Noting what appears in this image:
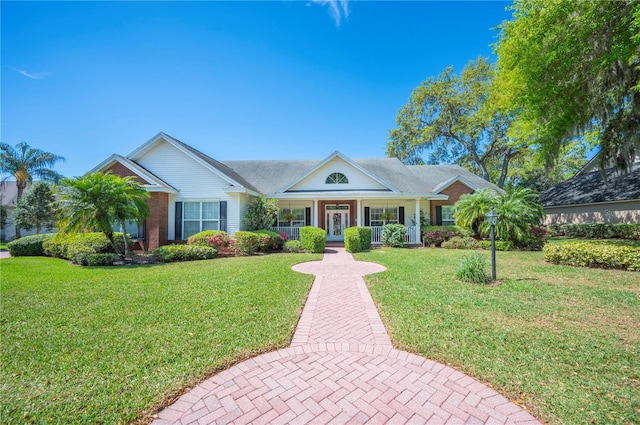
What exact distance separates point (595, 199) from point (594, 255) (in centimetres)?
1398

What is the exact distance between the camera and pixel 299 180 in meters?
16.7

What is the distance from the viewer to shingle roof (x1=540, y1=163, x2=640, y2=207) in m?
17.2

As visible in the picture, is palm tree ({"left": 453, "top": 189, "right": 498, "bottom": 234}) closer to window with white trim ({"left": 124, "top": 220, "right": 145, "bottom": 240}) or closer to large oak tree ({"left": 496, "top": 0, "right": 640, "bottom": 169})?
large oak tree ({"left": 496, "top": 0, "right": 640, "bottom": 169})

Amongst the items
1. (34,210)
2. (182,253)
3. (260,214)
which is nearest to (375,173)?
(260,214)

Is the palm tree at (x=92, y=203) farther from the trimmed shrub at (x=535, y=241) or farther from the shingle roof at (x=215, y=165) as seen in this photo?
the trimmed shrub at (x=535, y=241)

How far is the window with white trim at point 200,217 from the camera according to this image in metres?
14.4

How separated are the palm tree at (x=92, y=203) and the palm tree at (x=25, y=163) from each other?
20.8 metres

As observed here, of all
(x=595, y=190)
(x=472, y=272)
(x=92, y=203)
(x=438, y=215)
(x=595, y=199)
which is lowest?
(x=472, y=272)

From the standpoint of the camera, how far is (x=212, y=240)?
12.5m

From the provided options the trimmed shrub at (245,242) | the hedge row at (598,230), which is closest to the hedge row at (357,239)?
the trimmed shrub at (245,242)

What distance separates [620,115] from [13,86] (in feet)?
70.5

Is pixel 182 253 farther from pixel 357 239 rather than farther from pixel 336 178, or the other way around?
pixel 336 178

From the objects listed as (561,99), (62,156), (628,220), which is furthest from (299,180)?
(62,156)

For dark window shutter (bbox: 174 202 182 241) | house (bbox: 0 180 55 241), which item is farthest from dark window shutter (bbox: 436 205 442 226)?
house (bbox: 0 180 55 241)
